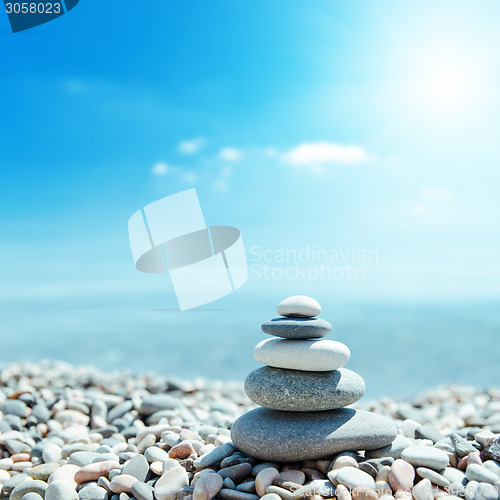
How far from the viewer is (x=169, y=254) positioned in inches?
277

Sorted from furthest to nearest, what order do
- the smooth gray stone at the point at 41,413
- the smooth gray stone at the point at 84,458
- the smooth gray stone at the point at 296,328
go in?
the smooth gray stone at the point at 41,413
the smooth gray stone at the point at 84,458
the smooth gray stone at the point at 296,328

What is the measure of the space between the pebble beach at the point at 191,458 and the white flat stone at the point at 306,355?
69cm

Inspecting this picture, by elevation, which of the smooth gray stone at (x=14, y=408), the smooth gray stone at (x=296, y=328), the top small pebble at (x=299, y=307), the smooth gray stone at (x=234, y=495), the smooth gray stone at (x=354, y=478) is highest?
Answer: the top small pebble at (x=299, y=307)

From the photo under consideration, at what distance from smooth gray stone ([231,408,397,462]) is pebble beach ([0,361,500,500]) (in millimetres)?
93

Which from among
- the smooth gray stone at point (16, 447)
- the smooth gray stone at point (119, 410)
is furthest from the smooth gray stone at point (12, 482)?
the smooth gray stone at point (119, 410)

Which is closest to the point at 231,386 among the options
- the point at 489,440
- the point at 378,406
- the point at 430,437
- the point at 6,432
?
the point at 378,406

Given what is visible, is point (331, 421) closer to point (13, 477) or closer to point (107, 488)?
point (107, 488)

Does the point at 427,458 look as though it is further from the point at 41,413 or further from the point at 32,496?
the point at 41,413

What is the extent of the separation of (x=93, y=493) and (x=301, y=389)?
5.70 feet

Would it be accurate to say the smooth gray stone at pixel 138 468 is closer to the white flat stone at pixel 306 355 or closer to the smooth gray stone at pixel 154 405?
the white flat stone at pixel 306 355

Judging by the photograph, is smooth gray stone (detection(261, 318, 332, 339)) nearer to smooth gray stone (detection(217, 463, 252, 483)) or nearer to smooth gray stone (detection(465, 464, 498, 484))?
smooth gray stone (detection(217, 463, 252, 483))

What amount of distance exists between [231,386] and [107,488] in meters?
5.34

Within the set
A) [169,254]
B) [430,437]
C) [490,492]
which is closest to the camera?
[490,492]

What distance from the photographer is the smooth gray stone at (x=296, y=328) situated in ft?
13.0
